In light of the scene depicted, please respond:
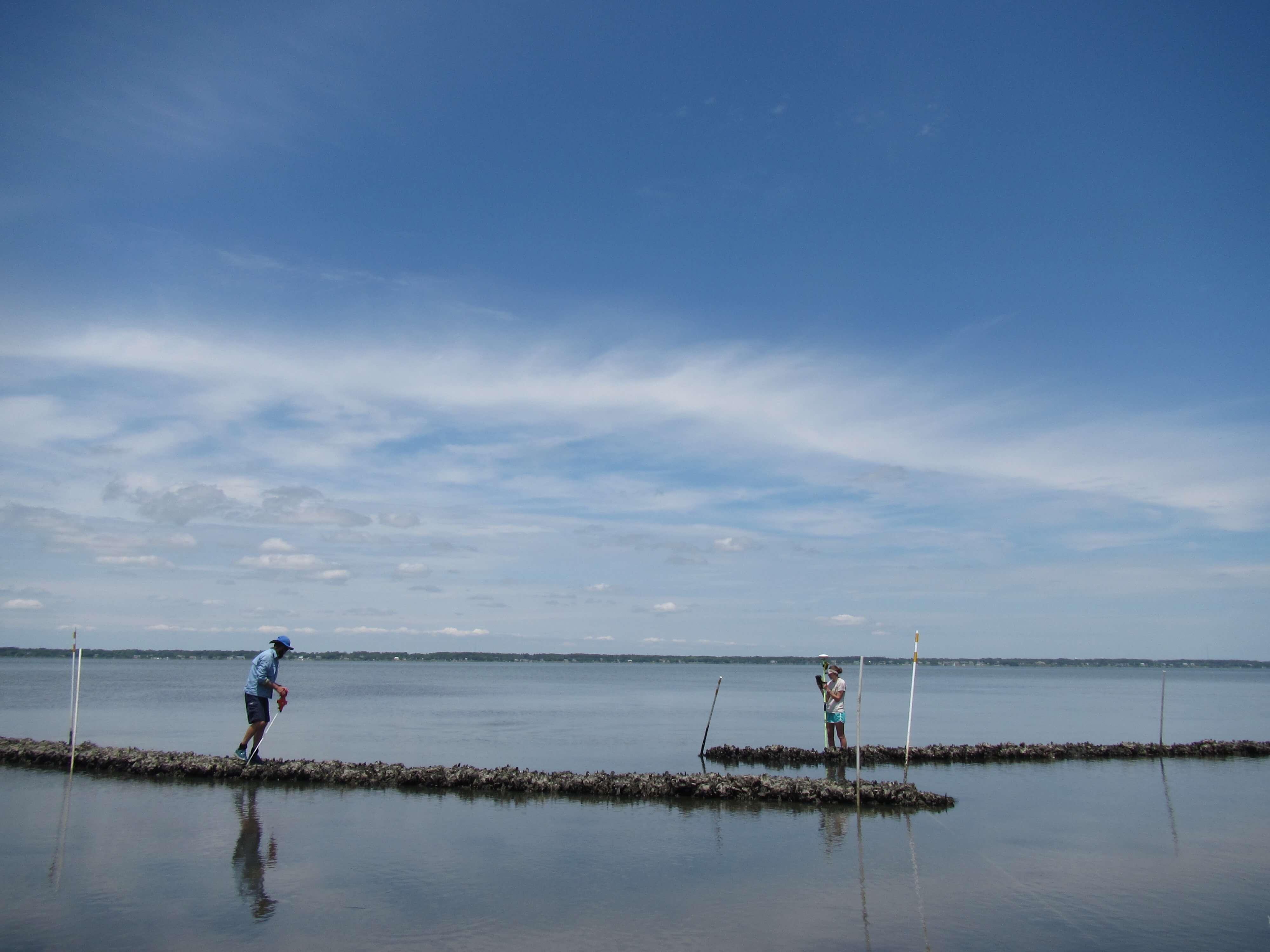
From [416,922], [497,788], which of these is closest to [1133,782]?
[497,788]

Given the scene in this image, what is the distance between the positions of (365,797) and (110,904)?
6161 millimetres

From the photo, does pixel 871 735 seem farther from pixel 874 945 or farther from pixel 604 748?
pixel 874 945

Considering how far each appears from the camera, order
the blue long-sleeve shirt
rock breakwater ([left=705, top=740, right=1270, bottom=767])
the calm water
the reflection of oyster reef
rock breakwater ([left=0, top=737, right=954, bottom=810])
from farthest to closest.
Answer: rock breakwater ([left=705, top=740, right=1270, bottom=767]) < the blue long-sleeve shirt < rock breakwater ([left=0, top=737, right=954, bottom=810]) < the reflection of oyster reef < the calm water

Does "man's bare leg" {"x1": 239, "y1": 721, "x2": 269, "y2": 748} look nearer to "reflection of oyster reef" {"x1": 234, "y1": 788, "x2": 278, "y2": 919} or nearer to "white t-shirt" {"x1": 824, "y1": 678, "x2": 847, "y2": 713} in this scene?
"reflection of oyster reef" {"x1": 234, "y1": 788, "x2": 278, "y2": 919}

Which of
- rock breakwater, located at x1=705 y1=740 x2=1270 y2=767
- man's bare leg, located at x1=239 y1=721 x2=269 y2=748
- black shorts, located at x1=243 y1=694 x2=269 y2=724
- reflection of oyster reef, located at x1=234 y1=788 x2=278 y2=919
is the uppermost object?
black shorts, located at x1=243 y1=694 x2=269 y2=724

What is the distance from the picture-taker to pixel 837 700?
19.6 m

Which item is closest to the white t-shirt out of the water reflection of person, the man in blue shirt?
the water reflection of person

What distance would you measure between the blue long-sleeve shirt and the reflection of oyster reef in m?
2.61

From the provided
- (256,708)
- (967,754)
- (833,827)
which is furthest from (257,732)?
(967,754)

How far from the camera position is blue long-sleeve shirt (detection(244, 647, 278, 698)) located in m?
15.5

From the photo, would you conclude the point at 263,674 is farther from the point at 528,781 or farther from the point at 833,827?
the point at 833,827

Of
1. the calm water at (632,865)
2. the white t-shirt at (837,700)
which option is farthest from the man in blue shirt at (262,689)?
the white t-shirt at (837,700)

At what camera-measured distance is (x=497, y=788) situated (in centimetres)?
1484

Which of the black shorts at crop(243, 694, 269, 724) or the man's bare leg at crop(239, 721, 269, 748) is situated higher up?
the black shorts at crop(243, 694, 269, 724)
